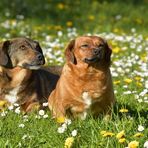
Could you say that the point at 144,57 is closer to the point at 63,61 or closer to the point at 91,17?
the point at 63,61

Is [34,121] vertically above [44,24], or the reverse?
[34,121]

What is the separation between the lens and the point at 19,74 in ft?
23.3

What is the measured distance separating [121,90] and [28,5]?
8.35 metres

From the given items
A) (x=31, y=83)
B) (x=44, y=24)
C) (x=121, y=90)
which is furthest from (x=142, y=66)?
(x=44, y=24)

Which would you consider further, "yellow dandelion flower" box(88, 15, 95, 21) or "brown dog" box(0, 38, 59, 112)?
"yellow dandelion flower" box(88, 15, 95, 21)

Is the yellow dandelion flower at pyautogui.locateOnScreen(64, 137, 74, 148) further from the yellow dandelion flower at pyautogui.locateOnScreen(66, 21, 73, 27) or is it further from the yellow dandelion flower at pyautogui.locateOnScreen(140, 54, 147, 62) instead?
the yellow dandelion flower at pyautogui.locateOnScreen(66, 21, 73, 27)

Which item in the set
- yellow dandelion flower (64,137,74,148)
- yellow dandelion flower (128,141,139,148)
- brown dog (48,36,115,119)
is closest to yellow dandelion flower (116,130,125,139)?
yellow dandelion flower (128,141,139,148)

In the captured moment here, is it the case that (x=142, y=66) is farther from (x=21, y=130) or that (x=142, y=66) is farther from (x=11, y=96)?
(x=21, y=130)

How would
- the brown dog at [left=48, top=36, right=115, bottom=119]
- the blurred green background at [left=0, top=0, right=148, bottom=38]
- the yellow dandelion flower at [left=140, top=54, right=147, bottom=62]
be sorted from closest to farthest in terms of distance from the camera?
1. the brown dog at [left=48, top=36, right=115, bottom=119]
2. the yellow dandelion flower at [left=140, top=54, right=147, bottom=62]
3. the blurred green background at [left=0, top=0, right=148, bottom=38]

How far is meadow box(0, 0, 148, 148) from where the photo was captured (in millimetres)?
5328

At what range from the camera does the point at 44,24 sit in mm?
13836

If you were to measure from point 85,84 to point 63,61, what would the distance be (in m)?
3.13

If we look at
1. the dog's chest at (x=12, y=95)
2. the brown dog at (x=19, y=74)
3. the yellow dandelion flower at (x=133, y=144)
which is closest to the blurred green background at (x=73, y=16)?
the brown dog at (x=19, y=74)

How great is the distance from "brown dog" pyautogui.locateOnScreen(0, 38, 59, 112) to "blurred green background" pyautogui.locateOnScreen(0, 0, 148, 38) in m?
5.25
